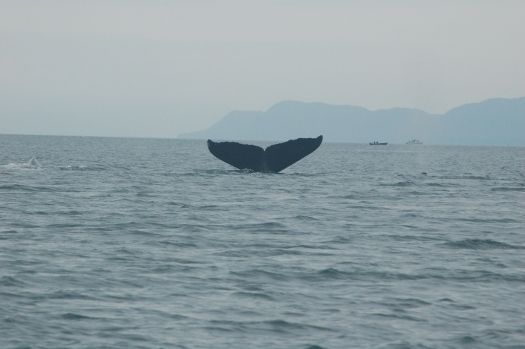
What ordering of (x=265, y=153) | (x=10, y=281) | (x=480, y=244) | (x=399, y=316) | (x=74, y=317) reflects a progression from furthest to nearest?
(x=265, y=153) < (x=480, y=244) < (x=10, y=281) < (x=399, y=316) < (x=74, y=317)

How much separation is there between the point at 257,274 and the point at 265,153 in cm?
2546

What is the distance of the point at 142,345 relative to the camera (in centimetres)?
1022

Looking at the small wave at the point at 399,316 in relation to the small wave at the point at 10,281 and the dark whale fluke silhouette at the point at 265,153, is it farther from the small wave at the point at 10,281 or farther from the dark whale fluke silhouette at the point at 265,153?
the dark whale fluke silhouette at the point at 265,153

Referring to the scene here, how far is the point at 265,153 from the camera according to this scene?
3972cm

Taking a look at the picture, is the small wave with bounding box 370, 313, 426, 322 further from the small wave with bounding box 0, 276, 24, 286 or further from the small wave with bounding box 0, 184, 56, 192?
the small wave with bounding box 0, 184, 56, 192

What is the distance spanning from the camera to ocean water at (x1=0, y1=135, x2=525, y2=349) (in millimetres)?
10844

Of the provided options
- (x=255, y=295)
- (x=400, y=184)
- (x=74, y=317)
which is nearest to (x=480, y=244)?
(x=255, y=295)

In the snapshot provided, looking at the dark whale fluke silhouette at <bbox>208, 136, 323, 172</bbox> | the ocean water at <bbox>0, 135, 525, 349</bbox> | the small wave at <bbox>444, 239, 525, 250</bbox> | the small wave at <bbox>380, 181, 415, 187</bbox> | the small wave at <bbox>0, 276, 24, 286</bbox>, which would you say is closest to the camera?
the ocean water at <bbox>0, 135, 525, 349</bbox>

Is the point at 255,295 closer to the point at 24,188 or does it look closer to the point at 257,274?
the point at 257,274

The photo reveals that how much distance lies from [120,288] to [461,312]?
14.6 feet

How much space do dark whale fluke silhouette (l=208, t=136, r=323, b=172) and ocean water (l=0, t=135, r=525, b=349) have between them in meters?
8.38

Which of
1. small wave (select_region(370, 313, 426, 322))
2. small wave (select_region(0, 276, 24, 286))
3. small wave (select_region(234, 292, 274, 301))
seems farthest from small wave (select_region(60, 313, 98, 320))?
small wave (select_region(370, 313, 426, 322))

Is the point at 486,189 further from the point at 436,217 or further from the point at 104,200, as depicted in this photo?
the point at 104,200

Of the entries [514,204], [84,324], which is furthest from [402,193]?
[84,324]
